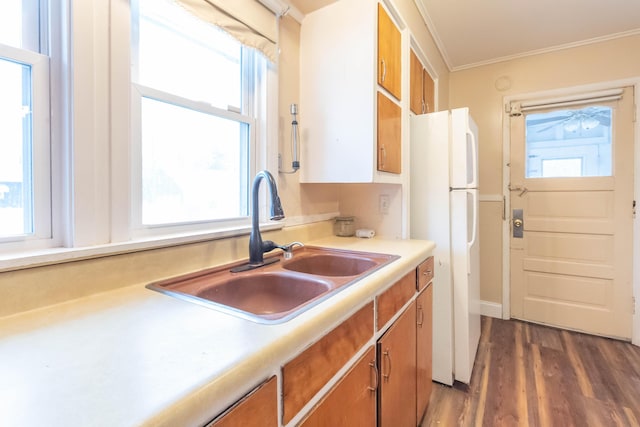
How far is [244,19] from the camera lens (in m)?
1.33

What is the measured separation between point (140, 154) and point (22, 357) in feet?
2.30

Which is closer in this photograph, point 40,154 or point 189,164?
point 40,154

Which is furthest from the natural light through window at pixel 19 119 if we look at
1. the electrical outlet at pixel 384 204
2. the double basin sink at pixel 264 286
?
the electrical outlet at pixel 384 204

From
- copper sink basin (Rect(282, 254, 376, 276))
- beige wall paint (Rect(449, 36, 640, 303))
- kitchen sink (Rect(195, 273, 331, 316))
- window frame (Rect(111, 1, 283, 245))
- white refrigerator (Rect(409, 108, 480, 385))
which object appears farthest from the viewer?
beige wall paint (Rect(449, 36, 640, 303))

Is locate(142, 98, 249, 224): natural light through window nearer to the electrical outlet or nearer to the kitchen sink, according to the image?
the kitchen sink

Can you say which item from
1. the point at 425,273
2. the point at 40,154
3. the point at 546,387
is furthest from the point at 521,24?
the point at 40,154

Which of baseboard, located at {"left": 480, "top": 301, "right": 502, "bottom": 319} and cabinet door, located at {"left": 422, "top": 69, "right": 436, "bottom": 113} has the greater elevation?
cabinet door, located at {"left": 422, "top": 69, "right": 436, "bottom": 113}

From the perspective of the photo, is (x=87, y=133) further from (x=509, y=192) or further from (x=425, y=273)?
(x=509, y=192)

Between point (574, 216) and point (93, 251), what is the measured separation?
3.41m

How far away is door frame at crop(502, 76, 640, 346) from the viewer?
2463mm

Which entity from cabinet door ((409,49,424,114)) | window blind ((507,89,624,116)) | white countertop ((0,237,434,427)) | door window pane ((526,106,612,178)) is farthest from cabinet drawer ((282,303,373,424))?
window blind ((507,89,624,116))

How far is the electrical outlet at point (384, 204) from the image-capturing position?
1.97m

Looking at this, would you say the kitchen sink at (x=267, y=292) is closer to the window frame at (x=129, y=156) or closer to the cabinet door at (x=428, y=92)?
the window frame at (x=129, y=156)

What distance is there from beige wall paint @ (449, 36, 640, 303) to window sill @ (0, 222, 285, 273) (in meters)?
2.72
